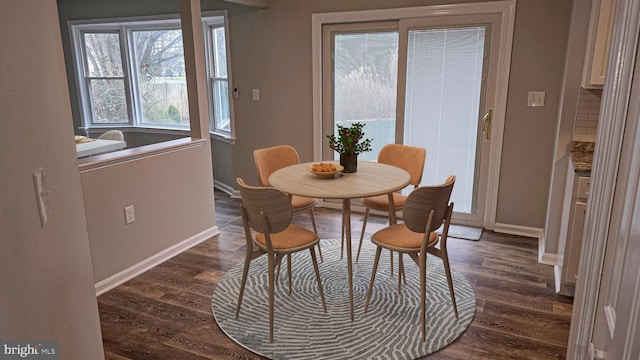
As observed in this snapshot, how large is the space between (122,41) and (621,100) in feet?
19.4

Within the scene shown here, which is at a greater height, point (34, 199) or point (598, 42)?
point (598, 42)

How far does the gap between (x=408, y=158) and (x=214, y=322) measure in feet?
6.09

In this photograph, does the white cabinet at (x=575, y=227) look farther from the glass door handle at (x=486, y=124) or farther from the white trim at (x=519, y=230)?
the glass door handle at (x=486, y=124)

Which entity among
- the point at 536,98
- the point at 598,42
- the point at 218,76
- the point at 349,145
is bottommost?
the point at 349,145

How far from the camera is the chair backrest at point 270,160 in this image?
130 inches

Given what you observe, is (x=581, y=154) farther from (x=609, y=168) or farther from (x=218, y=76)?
(x=218, y=76)

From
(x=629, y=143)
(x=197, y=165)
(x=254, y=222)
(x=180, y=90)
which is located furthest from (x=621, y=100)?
(x=180, y=90)

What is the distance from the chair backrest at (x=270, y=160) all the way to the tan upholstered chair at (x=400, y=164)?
0.70 m

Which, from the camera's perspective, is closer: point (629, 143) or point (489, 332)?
point (629, 143)

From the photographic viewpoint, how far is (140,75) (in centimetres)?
579

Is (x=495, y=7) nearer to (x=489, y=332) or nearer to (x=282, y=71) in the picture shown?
(x=282, y=71)

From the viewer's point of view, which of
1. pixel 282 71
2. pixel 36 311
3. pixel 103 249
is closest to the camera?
pixel 36 311

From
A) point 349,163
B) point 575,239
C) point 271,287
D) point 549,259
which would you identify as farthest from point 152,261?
point 549,259

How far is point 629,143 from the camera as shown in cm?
90
